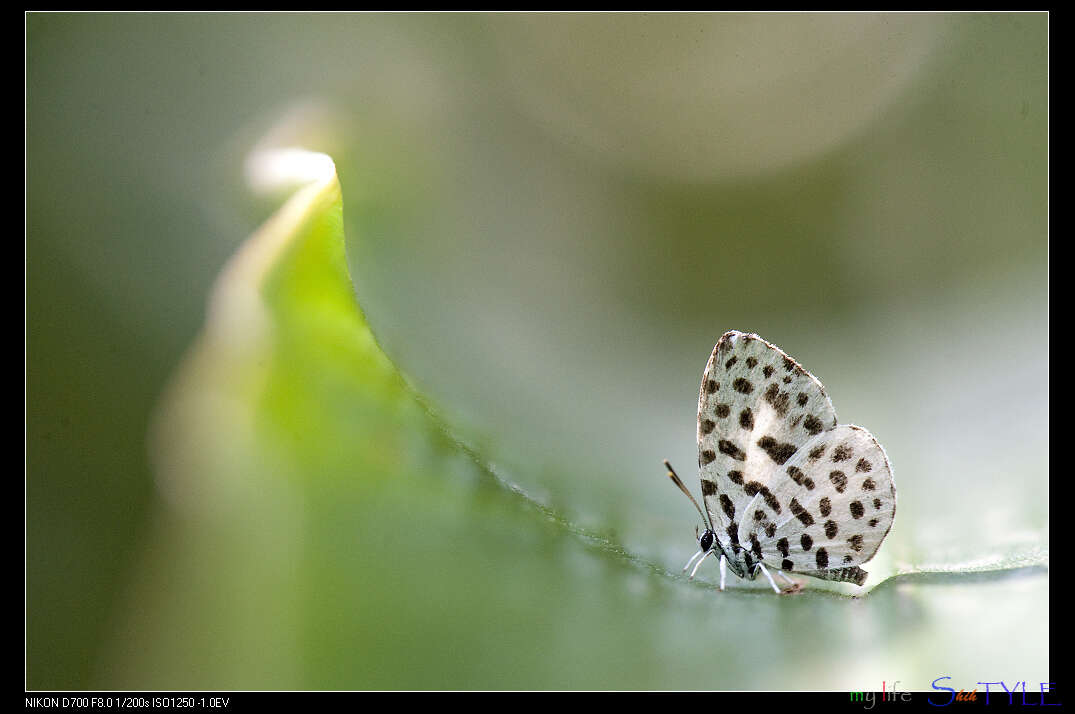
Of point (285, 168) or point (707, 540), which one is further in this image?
point (707, 540)

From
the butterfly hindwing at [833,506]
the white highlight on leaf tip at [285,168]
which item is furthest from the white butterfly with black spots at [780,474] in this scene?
the white highlight on leaf tip at [285,168]

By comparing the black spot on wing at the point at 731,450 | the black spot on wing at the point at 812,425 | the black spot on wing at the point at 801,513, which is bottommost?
the black spot on wing at the point at 801,513

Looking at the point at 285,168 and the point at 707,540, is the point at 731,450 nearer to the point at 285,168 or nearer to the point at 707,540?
the point at 707,540

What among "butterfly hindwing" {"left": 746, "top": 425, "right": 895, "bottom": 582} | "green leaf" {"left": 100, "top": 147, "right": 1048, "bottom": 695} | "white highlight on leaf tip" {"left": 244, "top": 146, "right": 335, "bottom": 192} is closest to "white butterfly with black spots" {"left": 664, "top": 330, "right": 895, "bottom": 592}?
"butterfly hindwing" {"left": 746, "top": 425, "right": 895, "bottom": 582}

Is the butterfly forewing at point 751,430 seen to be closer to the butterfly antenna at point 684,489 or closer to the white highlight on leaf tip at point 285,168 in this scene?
the butterfly antenna at point 684,489

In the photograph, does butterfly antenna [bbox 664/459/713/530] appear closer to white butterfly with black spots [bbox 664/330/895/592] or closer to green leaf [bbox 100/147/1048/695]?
white butterfly with black spots [bbox 664/330/895/592]

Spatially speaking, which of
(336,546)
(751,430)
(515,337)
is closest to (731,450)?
(751,430)

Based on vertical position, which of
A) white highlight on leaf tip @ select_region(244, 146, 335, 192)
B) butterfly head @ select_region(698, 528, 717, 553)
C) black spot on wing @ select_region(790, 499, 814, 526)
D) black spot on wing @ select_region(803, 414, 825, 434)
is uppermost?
white highlight on leaf tip @ select_region(244, 146, 335, 192)
